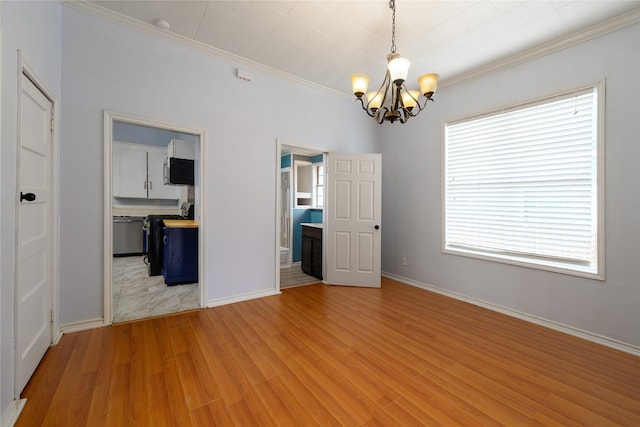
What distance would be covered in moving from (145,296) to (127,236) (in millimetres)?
3283

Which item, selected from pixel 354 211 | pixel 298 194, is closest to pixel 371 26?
pixel 354 211

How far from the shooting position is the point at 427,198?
3986mm

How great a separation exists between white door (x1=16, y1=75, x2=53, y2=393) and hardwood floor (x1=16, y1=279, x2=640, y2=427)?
24 centimetres

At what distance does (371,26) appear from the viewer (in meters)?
2.59

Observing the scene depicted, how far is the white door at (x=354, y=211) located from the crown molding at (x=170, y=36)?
136 cm

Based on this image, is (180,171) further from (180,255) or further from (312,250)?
(312,250)

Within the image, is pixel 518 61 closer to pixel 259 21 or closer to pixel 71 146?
pixel 259 21

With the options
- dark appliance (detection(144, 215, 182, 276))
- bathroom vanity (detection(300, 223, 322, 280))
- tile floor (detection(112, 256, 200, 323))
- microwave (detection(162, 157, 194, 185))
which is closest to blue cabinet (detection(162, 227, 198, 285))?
tile floor (detection(112, 256, 200, 323))

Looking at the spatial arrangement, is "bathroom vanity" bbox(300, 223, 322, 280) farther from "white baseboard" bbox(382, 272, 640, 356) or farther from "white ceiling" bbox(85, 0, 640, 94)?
"white ceiling" bbox(85, 0, 640, 94)

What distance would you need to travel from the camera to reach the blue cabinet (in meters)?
3.92

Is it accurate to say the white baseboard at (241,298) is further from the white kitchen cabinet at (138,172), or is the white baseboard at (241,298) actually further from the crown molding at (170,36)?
the white kitchen cabinet at (138,172)

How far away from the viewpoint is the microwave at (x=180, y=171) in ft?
15.0

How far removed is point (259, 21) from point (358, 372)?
3257 mm

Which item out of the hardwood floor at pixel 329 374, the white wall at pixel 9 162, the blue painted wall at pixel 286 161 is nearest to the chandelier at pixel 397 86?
the hardwood floor at pixel 329 374
